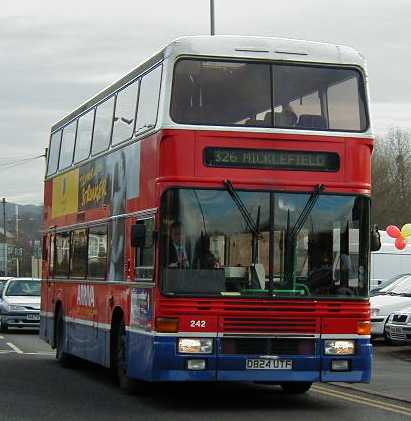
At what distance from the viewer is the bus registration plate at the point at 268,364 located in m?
12.8

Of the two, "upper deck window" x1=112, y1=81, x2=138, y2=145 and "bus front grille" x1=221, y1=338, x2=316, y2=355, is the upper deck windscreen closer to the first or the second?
"upper deck window" x1=112, y1=81, x2=138, y2=145

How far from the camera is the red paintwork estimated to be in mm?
12766

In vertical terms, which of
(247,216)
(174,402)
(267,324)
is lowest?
(174,402)

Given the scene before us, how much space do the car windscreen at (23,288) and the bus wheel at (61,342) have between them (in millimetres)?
12549

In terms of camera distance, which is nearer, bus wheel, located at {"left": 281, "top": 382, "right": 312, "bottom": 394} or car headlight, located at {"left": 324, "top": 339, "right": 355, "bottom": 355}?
car headlight, located at {"left": 324, "top": 339, "right": 355, "bottom": 355}

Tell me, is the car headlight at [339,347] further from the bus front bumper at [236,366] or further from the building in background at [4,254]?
the building in background at [4,254]

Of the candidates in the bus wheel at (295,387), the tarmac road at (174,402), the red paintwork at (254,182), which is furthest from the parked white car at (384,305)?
the red paintwork at (254,182)

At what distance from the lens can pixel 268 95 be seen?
527 inches

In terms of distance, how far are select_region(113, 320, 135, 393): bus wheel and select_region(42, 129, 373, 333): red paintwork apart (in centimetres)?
194

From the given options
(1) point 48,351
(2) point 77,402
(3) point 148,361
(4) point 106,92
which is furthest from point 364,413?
(1) point 48,351

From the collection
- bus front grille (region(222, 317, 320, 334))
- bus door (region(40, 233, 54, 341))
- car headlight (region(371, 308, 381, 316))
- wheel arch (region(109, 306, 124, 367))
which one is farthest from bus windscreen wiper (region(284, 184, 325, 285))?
car headlight (region(371, 308, 381, 316))

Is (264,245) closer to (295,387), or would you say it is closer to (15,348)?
(295,387)

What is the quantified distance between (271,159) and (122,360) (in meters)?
3.39

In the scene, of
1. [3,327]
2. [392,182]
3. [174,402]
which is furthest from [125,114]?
[392,182]
